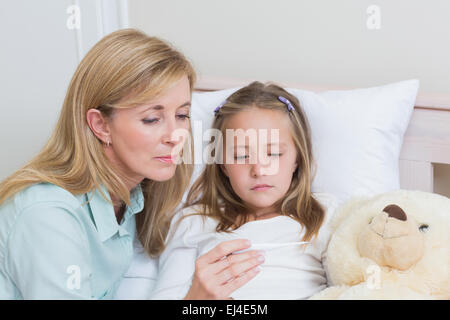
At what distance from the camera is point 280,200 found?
3.19 feet

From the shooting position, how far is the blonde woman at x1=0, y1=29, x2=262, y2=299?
33.2 inches

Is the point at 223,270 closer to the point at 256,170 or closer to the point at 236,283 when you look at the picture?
the point at 236,283

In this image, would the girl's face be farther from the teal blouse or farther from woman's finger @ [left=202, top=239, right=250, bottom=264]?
the teal blouse

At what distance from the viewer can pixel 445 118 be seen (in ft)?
3.74

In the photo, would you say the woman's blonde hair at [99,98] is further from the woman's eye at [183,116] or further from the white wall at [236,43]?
the white wall at [236,43]

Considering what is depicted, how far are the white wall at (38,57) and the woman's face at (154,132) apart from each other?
70 cm

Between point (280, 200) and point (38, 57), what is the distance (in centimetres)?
93

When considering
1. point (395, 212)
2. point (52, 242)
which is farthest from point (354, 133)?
point (52, 242)

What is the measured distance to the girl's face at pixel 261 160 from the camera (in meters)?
0.94

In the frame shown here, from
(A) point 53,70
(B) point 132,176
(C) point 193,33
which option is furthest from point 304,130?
(A) point 53,70

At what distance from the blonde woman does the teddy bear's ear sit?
0.16 metres

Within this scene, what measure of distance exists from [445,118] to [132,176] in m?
0.63
